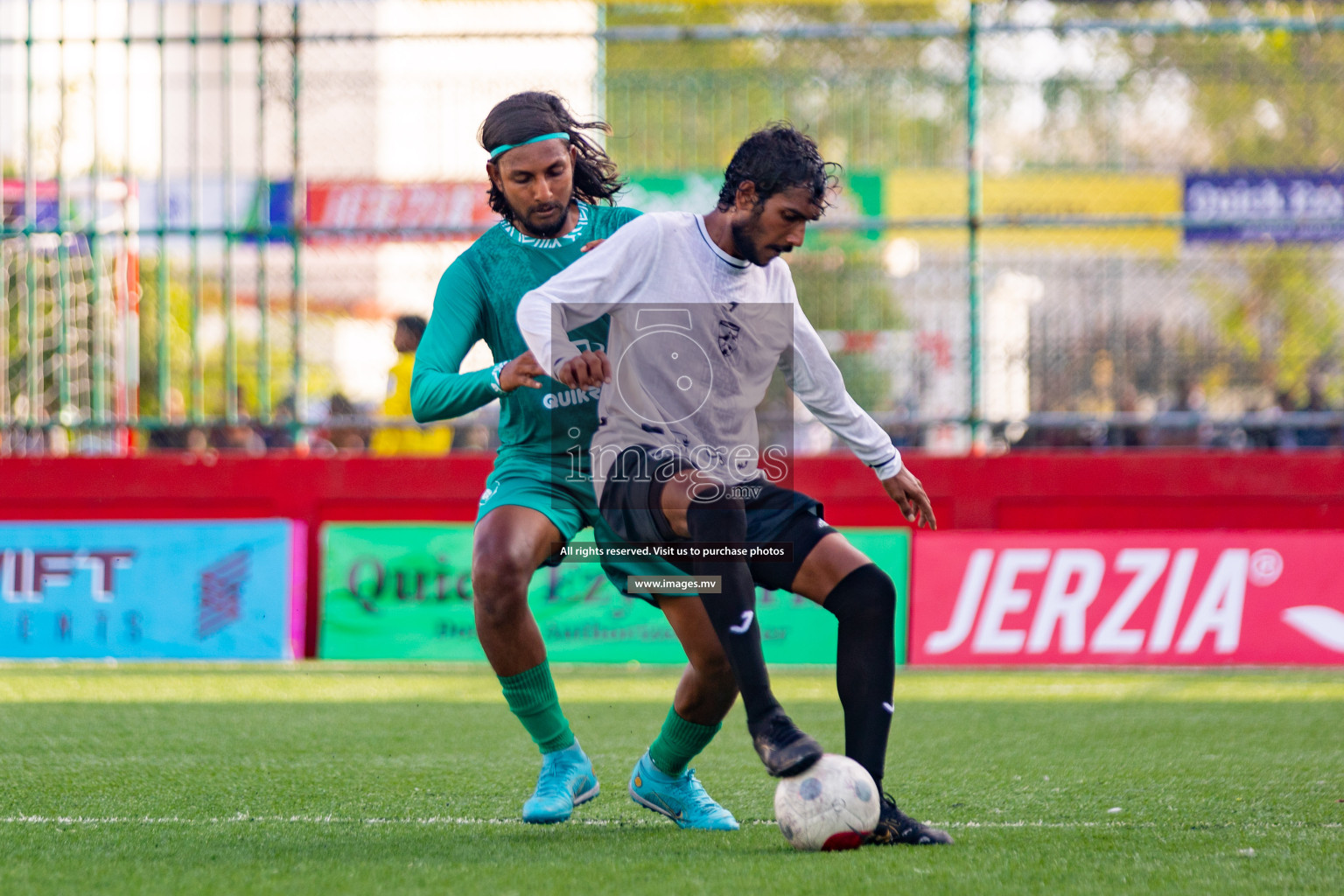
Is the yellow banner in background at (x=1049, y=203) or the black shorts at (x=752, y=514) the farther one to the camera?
the yellow banner in background at (x=1049, y=203)

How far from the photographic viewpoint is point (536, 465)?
14.4ft

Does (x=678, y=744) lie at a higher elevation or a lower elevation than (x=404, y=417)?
lower

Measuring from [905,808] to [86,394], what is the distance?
7510 mm

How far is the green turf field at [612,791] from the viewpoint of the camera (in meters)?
3.42

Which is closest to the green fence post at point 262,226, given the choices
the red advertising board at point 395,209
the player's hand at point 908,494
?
the red advertising board at point 395,209

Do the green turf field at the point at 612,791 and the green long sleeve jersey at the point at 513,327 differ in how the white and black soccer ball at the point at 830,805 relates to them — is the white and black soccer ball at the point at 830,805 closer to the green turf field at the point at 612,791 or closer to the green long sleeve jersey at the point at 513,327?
the green turf field at the point at 612,791

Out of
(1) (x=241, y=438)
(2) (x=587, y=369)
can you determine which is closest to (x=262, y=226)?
(1) (x=241, y=438)

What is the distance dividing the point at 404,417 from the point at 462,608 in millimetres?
A: 1313

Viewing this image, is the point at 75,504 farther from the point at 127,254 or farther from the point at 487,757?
the point at 487,757

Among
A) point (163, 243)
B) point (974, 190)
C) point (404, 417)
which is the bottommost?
point (404, 417)

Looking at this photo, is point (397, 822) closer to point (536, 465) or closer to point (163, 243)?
point (536, 465)

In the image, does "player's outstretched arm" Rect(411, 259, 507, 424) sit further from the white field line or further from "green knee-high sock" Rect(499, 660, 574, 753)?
the white field line

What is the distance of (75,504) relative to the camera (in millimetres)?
10109

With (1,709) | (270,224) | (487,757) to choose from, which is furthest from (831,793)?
(270,224)
